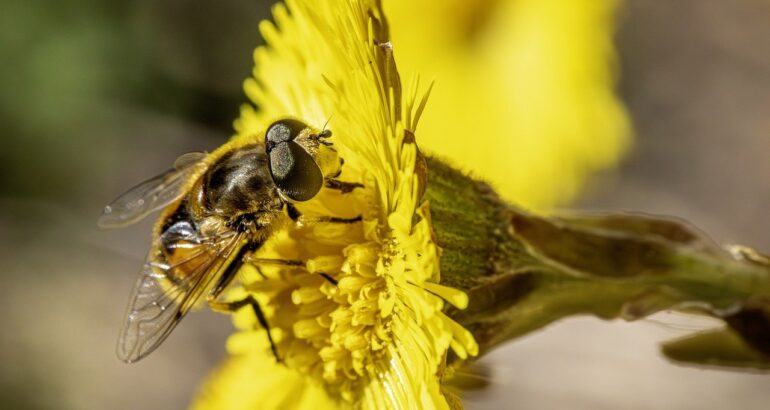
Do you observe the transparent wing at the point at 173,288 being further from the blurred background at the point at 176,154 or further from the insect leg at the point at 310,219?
the blurred background at the point at 176,154

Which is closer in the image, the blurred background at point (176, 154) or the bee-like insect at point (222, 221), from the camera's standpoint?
the bee-like insect at point (222, 221)

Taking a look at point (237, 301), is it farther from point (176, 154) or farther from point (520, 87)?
point (176, 154)

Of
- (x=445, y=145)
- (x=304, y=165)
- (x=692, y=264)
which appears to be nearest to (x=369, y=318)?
(x=304, y=165)

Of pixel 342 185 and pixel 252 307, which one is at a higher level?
pixel 342 185

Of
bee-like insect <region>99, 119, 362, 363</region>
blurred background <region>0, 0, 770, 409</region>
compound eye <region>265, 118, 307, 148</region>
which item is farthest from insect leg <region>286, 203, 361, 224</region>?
blurred background <region>0, 0, 770, 409</region>

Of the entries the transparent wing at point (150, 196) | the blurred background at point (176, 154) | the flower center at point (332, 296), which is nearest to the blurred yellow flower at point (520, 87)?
the blurred background at point (176, 154)

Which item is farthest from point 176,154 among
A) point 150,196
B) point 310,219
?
point 310,219

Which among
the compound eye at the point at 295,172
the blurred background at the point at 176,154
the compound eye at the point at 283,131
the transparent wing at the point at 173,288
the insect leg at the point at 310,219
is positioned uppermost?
the blurred background at the point at 176,154
